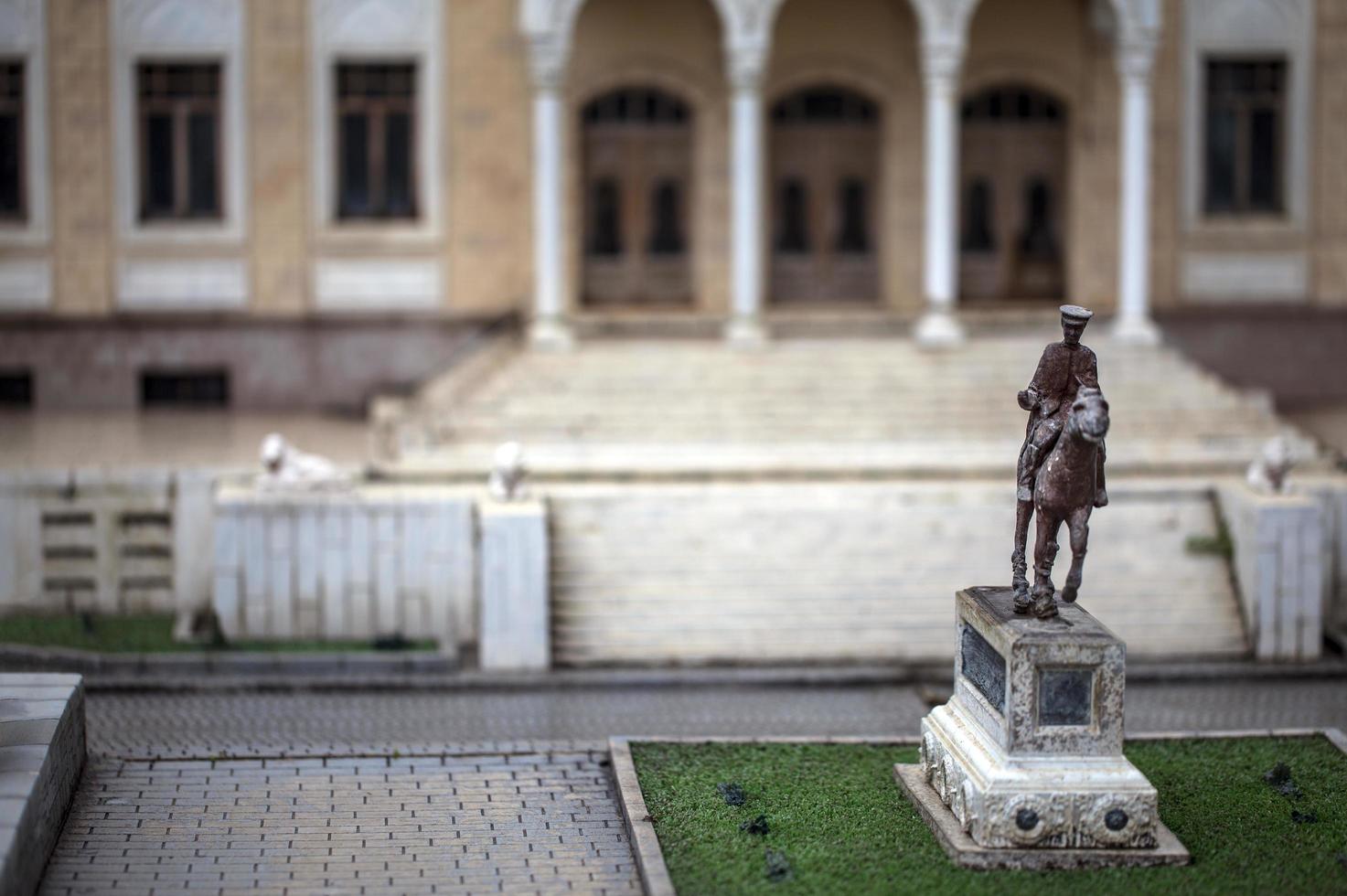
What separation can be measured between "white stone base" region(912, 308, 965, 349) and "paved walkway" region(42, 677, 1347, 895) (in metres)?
6.87

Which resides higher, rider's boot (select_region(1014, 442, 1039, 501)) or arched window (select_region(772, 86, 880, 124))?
arched window (select_region(772, 86, 880, 124))

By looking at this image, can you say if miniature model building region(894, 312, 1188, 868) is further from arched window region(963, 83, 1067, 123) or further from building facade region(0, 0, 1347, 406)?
arched window region(963, 83, 1067, 123)

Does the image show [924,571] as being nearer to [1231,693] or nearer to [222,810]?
[1231,693]

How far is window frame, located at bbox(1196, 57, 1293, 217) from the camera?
2359 cm

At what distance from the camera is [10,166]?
75.6ft

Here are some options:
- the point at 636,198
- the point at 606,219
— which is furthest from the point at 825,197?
the point at 606,219

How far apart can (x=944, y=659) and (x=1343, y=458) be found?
547 centimetres

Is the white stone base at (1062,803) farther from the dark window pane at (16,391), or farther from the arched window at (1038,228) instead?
the dark window pane at (16,391)

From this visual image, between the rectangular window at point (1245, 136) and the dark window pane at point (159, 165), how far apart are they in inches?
504

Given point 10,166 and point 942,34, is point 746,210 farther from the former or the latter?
point 10,166

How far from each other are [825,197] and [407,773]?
12794mm

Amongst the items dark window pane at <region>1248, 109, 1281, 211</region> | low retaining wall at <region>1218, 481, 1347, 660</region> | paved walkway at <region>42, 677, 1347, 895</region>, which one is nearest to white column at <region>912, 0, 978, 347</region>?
dark window pane at <region>1248, 109, 1281, 211</region>

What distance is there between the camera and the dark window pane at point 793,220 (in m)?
23.7

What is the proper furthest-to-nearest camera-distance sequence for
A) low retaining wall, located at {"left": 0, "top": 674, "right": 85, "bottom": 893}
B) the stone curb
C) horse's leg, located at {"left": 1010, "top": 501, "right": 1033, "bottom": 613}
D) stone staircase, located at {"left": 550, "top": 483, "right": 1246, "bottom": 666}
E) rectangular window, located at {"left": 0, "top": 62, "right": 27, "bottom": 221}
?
rectangular window, located at {"left": 0, "top": 62, "right": 27, "bottom": 221}, stone staircase, located at {"left": 550, "top": 483, "right": 1246, "bottom": 666}, the stone curb, horse's leg, located at {"left": 1010, "top": 501, "right": 1033, "bottom": 613}, low retaining wall, located at {"left": 0, "top": 674, "right": 85, "bottom": 893}
